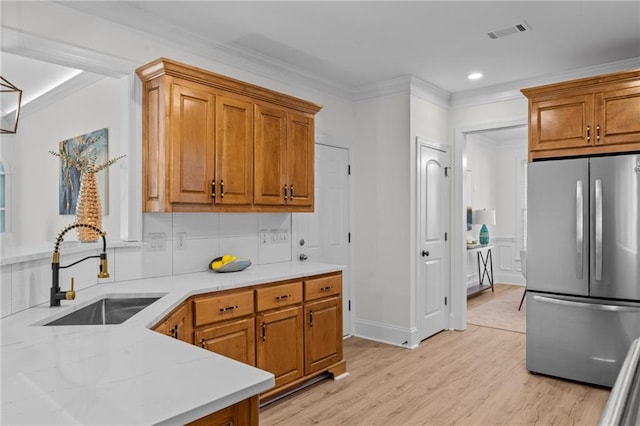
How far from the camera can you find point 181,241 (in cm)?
318

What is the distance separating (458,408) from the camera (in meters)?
2.96

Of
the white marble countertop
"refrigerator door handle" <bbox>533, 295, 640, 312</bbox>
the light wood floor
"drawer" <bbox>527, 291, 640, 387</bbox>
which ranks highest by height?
the white marble countertop

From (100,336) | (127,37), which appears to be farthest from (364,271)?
(100,336)

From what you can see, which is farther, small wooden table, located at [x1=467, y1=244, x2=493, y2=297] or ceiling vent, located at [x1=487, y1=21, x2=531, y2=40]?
small wooden table, located at [x1=467, y1=244, x2=493, y2=297]

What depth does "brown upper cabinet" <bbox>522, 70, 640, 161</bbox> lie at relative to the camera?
3.23 m

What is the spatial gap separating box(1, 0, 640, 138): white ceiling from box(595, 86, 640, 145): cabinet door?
46cm

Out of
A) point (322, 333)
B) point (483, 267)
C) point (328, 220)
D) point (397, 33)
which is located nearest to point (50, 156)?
point (328, 220)

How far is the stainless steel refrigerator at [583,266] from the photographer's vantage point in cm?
316

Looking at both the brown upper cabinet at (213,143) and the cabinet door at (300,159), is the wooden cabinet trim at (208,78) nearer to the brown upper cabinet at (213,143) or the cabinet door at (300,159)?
the brown upper cabinet at (213,143)

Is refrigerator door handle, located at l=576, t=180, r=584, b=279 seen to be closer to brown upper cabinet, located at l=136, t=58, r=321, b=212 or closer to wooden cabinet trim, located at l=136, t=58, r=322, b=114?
brown upper cabinet, located at l=136, t=58, r=321, b=212

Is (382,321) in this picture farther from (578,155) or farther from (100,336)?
(100,336)

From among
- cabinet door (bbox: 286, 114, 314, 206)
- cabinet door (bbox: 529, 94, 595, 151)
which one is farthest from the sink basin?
cabinet door (bbox: 529, 94, 595, 151)

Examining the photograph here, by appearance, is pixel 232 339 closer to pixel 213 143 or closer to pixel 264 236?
pixel 264 236

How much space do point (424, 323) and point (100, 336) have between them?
11.8 ft
